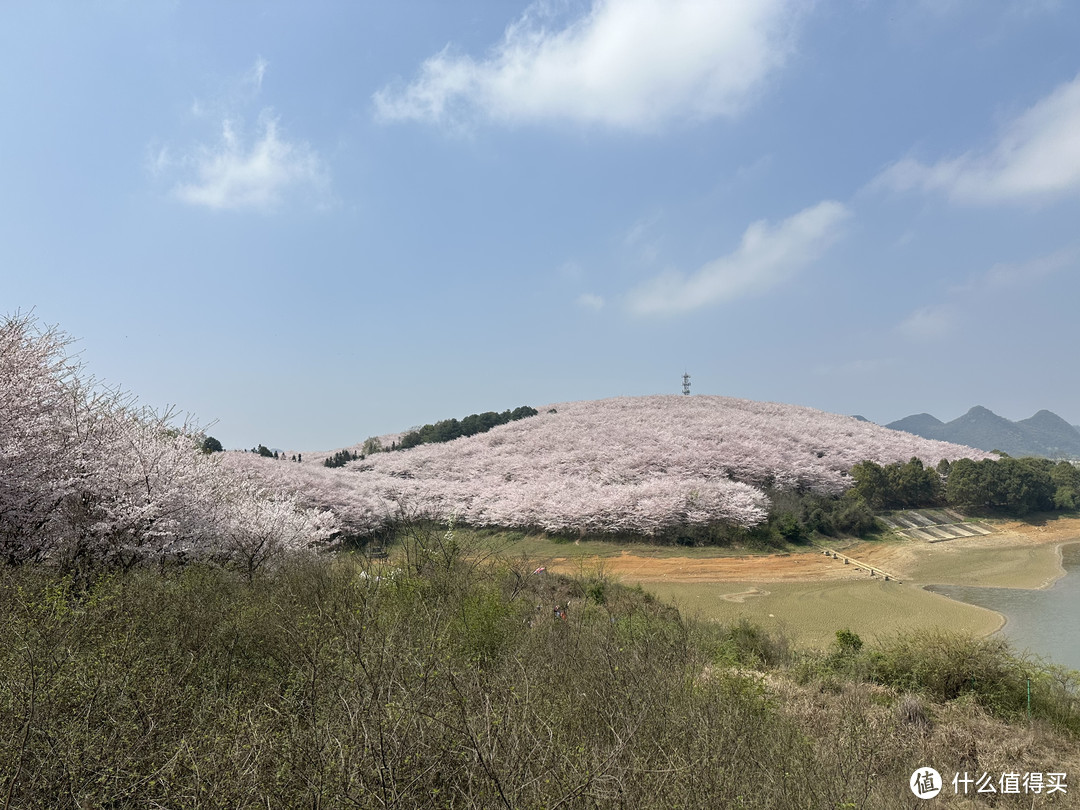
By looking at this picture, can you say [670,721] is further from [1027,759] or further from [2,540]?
[2,540]

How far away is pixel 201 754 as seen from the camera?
3.71 meters

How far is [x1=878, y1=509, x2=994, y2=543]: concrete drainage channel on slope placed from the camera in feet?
93.2

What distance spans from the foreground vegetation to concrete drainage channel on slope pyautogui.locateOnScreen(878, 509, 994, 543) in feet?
73.3

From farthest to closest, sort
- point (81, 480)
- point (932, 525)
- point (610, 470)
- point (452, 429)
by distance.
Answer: point (452, 429) < point (610, 470) < point (932, 525) < point (81, 480)

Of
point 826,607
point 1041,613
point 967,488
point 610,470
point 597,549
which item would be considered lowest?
point 1041,613

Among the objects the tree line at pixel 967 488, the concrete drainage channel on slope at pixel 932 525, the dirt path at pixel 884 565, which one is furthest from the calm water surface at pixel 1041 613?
the tree line at pixel 967 488

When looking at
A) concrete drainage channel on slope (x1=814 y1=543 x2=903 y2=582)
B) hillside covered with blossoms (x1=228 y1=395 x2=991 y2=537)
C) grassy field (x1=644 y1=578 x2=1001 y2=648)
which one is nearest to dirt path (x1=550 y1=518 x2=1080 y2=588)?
concrete drainage channel on slope (x1=814 y1=543 x2=903 y2=582)

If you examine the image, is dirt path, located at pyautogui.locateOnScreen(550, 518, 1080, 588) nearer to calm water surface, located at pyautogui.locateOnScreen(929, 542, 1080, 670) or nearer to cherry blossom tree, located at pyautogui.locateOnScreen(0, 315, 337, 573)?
calm water surface, located at pyautogui.locateOnScreen(929, 542, 1080, 670)

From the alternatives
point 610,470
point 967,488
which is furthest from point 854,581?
point 967,488

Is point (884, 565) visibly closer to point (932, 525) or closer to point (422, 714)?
point (932, 525)

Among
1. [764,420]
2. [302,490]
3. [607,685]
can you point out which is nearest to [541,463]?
[302,490]

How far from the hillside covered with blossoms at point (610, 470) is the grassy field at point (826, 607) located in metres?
6.46

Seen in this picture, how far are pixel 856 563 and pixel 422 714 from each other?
24711 millimetres

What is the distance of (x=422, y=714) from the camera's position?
3641 millimetres
